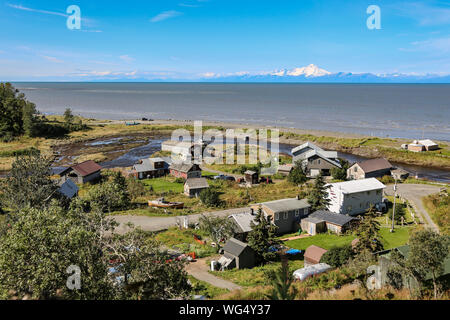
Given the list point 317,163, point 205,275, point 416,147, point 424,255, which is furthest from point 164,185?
point 416,147

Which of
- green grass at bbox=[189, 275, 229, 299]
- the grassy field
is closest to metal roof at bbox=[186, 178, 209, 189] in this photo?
green grass at bbox=[189, 275, 229, 299]

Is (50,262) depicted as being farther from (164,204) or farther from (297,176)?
(297,176)

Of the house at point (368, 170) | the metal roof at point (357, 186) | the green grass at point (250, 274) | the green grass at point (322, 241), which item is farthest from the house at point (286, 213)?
the house at point (368, 170)

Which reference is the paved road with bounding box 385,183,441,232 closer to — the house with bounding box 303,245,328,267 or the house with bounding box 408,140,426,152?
the house with bounding box 303,245,328,267

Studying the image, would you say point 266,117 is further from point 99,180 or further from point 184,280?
point 184,280

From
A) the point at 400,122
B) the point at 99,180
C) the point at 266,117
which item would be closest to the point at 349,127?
the point at 400,122

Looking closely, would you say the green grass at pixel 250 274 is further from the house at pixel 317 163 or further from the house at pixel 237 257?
the house at pixel 317 163
